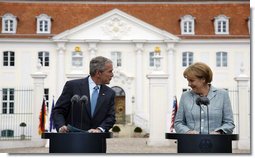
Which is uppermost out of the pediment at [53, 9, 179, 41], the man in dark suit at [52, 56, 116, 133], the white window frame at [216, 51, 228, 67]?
the pediment at [53, 9, 179, 41]

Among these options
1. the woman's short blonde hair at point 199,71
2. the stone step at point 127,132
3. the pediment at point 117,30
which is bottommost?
the stone step at point 127,132

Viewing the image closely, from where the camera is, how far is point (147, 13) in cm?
3003

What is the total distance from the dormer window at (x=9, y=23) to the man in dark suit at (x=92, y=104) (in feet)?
82.2

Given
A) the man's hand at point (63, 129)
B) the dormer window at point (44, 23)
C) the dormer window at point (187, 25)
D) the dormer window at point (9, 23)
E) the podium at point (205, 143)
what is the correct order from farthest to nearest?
the dormer window at point (187, 25) → the dormer window at point (44, 23) → the dormer window at point (9, 23) → the man's hand at point (63, 129) → the podium at point (205, 143)

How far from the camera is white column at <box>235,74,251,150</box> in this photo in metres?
14.8

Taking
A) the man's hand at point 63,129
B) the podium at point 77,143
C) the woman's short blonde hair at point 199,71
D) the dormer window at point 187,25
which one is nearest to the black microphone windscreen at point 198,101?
the woman's short blonde hair at point 199,71

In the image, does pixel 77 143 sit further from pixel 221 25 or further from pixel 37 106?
pixel 221 25

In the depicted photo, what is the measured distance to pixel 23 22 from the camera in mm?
29359

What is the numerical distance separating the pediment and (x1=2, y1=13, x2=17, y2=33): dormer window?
3.08 m

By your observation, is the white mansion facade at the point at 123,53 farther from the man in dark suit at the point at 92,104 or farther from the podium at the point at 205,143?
the podium at the point at 205,143

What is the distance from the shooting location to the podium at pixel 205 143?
143 inches

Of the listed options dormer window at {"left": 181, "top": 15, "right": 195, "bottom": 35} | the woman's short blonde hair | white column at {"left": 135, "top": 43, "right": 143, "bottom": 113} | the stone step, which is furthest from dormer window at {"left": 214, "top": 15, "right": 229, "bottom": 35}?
the woman's short blonde hair

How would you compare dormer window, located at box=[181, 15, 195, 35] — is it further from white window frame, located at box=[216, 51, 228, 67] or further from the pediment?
white window frame, located at box=[216, 51, 228, 67]

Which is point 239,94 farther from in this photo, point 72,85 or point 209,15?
point 209,15
